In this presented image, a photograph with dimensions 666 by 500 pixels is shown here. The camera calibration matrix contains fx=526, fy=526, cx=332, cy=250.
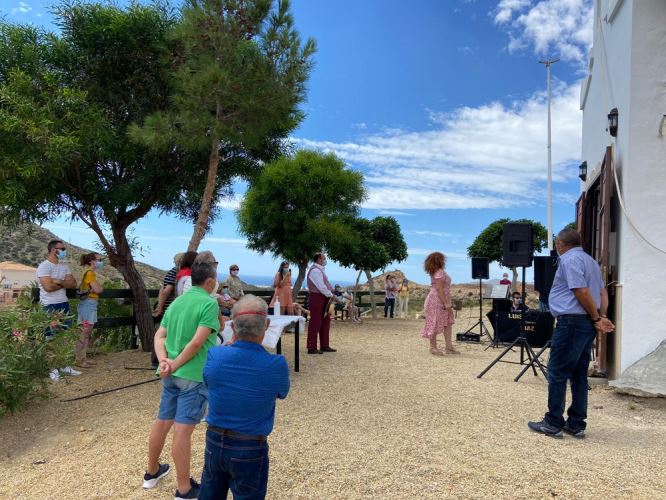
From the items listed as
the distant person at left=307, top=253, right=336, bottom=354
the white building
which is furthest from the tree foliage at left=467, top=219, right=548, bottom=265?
the white building

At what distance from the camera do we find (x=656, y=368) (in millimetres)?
5738

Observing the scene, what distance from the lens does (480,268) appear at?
41.9 feet

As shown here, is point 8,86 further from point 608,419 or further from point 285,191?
point 285,191

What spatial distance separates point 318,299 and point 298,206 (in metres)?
6.71

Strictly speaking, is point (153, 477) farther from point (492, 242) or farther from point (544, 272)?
point (492, 242)

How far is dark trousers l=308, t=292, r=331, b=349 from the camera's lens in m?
8.45

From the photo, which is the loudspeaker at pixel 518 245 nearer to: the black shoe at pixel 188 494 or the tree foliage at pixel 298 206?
the black shoe at pixel 188 494

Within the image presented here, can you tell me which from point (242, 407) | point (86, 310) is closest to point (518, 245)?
point (242, 407)

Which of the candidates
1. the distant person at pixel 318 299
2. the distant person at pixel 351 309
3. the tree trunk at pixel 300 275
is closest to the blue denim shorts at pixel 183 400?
the distant person at pixel 318 299

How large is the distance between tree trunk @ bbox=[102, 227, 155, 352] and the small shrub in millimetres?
2872

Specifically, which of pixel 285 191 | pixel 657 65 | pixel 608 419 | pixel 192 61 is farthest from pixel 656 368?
pixel 285 191

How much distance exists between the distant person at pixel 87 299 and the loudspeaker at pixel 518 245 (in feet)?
18.5

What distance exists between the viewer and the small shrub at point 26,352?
15.7 feet

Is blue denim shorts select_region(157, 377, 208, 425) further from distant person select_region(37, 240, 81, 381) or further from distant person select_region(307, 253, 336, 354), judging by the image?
distant person select_region(307, 253, 336, 354)
